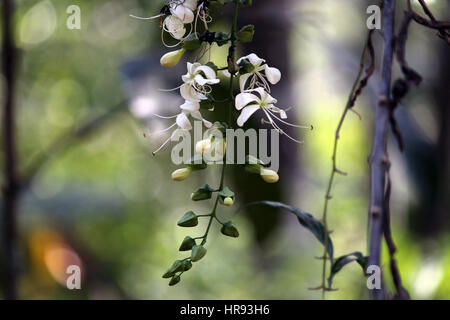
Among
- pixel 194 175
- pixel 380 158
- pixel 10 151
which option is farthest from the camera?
pixel 194 175

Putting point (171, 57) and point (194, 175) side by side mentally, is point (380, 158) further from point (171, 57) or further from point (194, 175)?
point (194, 175)

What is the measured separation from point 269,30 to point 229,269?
3.78 feet

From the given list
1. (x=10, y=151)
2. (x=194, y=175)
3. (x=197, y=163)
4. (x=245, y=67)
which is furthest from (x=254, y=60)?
(x=194, y=175)

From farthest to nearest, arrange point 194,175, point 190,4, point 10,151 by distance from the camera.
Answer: point 194,175, point 10,151, point 190,4

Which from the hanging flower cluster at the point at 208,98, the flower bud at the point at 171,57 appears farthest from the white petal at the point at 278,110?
the flower bud at the point at 171,57

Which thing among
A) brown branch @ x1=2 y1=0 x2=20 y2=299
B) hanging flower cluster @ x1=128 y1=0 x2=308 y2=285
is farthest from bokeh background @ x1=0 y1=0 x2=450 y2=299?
hanging flower cluster @ x1=128 y1=0 x2=308 y2=285

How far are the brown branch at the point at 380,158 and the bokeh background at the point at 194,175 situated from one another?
0.82 ft

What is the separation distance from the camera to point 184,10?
20.5 inches

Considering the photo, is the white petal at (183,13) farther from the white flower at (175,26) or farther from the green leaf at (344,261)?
the green leaf at (344,261)

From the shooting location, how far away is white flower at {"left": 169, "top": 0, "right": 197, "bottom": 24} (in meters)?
0.52

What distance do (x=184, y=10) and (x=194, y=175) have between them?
1.31m

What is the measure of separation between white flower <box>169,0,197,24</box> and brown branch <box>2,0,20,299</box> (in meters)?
0.65
